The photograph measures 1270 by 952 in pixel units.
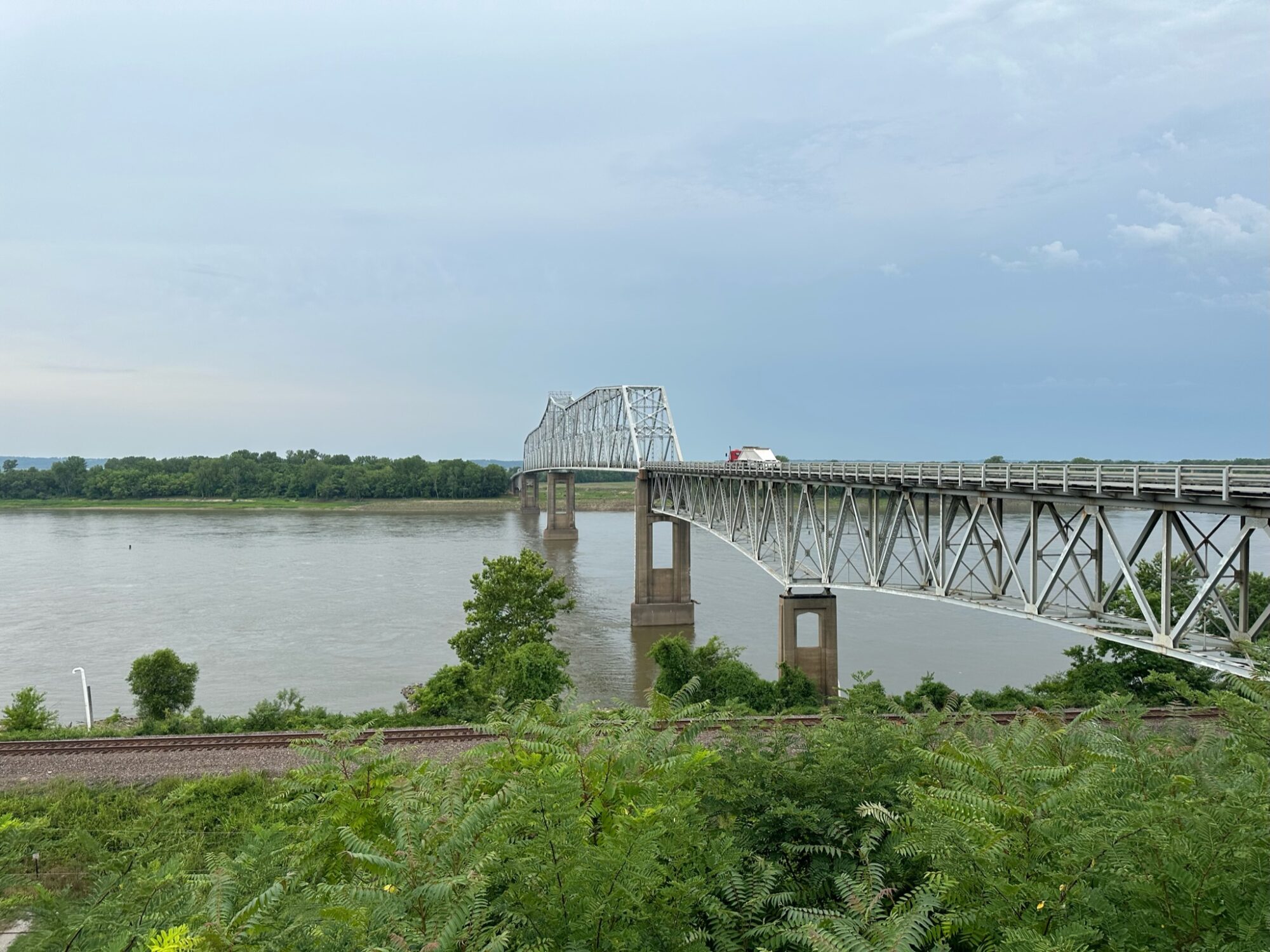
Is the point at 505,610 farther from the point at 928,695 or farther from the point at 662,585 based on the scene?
the point at 928,695

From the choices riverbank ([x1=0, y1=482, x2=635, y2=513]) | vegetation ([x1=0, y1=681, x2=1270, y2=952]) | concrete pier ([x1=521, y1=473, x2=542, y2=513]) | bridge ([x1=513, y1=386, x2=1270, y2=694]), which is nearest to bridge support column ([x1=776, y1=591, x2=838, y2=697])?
bridge ([x1=513, y1=386, x2=1270, y2=694])

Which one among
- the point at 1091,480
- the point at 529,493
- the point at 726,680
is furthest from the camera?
the point at 529,493

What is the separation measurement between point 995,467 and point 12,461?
530 feet

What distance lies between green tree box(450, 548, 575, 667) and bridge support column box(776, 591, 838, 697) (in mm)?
8410

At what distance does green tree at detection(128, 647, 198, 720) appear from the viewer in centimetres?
2686

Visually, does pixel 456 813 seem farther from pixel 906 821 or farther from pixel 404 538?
pixel 404 538

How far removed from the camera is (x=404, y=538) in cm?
8244

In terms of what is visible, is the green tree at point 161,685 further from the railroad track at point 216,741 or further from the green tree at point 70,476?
the green tree at point 70,476

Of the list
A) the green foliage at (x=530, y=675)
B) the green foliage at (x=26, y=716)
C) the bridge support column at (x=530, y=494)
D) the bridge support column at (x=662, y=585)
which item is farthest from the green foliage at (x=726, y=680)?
the bridge support column at (x=530, y=494)

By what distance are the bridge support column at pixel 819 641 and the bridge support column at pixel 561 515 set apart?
5985 cm

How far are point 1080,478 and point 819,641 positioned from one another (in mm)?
14031

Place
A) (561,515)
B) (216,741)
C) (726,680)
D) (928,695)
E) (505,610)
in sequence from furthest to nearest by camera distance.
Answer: (561,515), (505,610), (726,680), (928,695), (216,741)

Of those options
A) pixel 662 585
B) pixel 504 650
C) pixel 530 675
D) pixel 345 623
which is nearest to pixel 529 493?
pixel 662 585

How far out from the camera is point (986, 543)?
36125 mm
